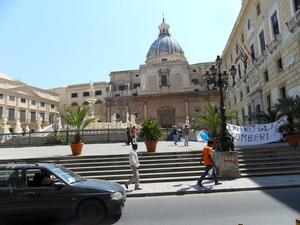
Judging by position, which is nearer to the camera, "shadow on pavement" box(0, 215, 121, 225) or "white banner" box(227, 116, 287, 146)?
"shadow on pavement" box(0, 215, 121, 225)

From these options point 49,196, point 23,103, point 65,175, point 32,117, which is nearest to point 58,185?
point 49,196

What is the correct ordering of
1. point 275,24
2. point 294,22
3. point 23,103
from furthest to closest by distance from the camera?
point 23,103
point 275,24
point 294,22

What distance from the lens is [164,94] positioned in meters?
49.6

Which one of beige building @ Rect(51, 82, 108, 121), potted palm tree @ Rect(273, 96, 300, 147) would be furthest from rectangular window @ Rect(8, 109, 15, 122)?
potted palm tree @ Rect(273, 96, 300, 147)

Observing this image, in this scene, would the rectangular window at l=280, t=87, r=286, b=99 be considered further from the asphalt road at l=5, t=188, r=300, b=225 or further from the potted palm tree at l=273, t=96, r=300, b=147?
the asphalt road at l=5, t=188, r=300, b=225

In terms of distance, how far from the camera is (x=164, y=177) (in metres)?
9.67

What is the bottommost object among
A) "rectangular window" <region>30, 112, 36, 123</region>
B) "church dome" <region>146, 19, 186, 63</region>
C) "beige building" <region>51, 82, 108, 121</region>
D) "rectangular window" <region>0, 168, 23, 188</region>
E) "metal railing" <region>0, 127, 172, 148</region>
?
"rectangular window" <region>0, 168, 23, 188</region>

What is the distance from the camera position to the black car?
4879mm

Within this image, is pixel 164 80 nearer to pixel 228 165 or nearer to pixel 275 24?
pixel 275 24

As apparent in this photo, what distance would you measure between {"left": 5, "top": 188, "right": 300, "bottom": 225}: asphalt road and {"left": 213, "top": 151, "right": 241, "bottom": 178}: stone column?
2.01 metres

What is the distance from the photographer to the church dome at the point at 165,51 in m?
61.4

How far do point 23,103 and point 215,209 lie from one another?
185 feet

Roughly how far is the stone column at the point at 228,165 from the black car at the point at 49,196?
17.7 feet

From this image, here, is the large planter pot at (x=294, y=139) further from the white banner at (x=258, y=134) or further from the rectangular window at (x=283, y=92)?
the rectangular window at (x=283, y=92)
